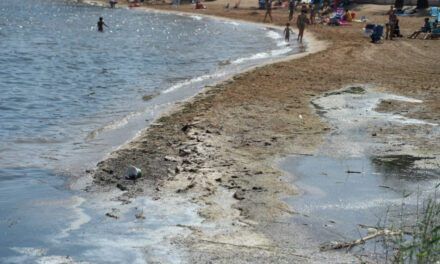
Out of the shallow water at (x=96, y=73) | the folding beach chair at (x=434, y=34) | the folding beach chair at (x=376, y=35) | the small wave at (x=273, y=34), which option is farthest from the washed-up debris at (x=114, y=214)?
the small wave at (x=273, y=34)

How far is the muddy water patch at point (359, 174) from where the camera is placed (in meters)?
8.00

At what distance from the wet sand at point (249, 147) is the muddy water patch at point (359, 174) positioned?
0.21m

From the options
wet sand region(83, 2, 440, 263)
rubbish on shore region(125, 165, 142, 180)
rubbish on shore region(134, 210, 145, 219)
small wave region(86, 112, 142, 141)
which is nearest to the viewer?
wet sand region(83, 2, 440, 263)

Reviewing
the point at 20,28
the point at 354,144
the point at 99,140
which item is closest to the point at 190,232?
the point at 354,144

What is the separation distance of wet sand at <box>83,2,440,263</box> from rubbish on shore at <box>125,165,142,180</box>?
11 centimetres

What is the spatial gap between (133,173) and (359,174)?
10.5 ft

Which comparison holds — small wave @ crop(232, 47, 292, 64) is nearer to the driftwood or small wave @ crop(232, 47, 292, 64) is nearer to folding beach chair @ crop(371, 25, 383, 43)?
folding beach chair @ crop(371, 25, 383, 43)

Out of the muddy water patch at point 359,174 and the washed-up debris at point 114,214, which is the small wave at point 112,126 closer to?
the muddy water patch at point 359,174

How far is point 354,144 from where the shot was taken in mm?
11477

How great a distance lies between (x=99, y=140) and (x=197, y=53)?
1821 centimetres

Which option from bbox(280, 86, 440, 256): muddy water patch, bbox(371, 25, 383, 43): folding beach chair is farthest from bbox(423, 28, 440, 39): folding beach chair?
bbox(280, 86, 440, 256): muddy water patch

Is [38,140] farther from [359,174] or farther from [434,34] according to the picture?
[434,34]

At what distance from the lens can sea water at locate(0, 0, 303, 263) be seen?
7637 mm

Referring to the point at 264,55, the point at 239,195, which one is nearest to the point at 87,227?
the point at 239,195
